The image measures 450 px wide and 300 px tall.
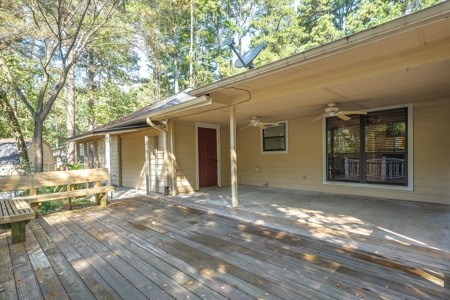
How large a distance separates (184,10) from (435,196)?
1398 cm

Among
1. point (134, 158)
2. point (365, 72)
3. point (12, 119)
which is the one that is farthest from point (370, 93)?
point (12, 119)

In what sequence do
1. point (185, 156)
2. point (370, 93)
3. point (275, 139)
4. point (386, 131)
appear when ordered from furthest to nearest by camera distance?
point (275, 139) < point (185, 156) < point (386, 131) < point (370, 93)

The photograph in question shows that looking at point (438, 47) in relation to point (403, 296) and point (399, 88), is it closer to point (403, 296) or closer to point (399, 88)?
point (399, 88)

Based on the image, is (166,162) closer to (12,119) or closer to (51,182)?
(51,182)

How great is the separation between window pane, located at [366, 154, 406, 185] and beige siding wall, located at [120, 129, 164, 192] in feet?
17.6

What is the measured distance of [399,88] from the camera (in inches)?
135

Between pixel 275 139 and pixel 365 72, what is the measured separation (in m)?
4.05

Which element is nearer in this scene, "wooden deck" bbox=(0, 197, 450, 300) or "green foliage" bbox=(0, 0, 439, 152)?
"wooden deck" bbox=(0, 197, 450, 300)

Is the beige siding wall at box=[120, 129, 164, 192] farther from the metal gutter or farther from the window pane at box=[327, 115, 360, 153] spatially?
the window pane at box=[327, 115, 360, 153]

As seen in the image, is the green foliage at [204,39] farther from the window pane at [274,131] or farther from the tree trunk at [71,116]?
the window pane at [274,131]

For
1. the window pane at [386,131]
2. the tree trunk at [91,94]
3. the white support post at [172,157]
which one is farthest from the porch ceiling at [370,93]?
the tree trunk at [91,94]

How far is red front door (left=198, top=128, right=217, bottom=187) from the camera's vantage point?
21.1ft

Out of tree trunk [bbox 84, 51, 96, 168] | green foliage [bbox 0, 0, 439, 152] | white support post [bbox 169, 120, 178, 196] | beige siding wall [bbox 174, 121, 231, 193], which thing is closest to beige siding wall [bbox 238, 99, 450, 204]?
beige siding wall [bbox 174, 121, 231, 193]

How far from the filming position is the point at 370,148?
495 cm
